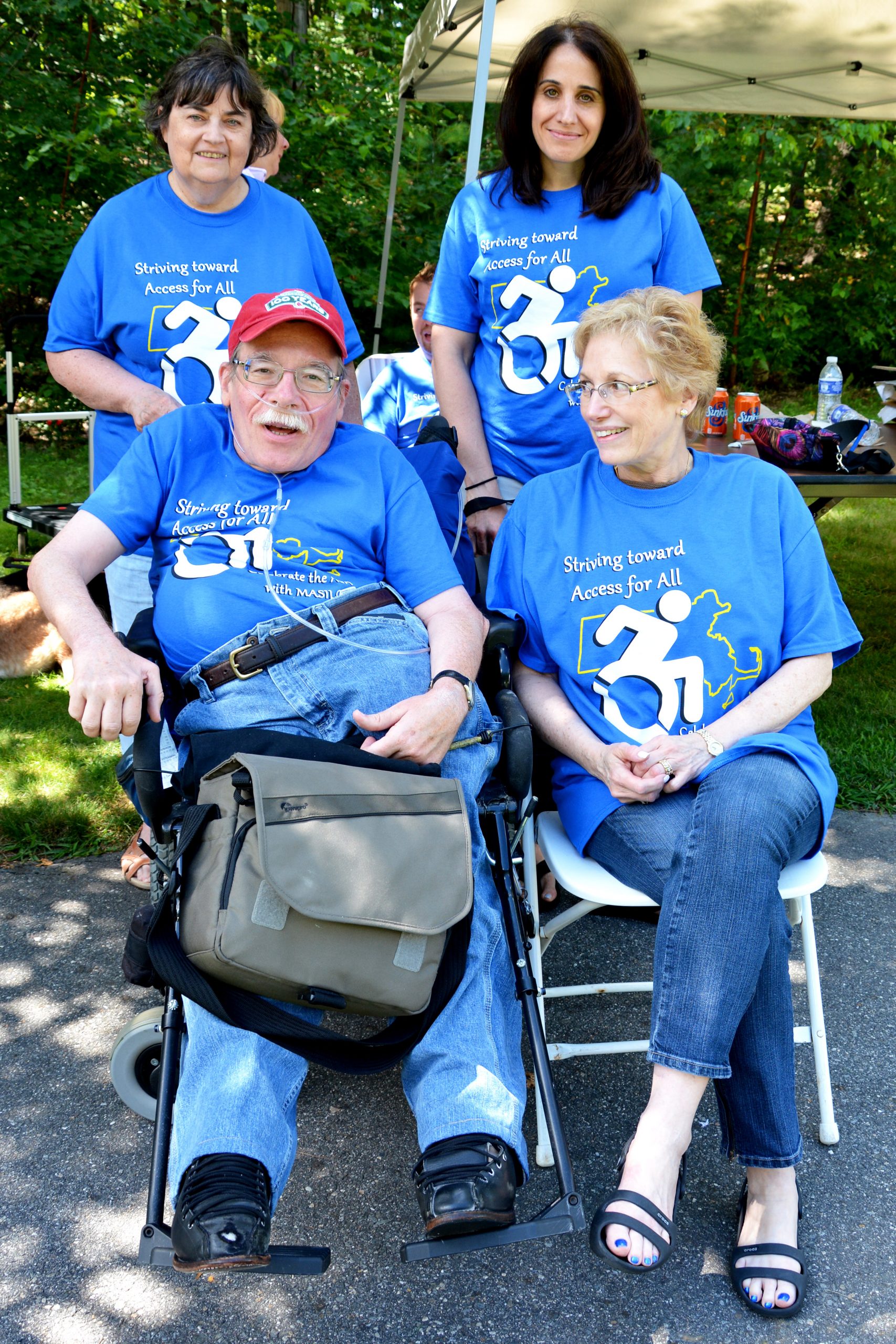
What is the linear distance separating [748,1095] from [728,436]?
2814 mm

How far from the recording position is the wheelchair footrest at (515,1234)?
5.32 feet

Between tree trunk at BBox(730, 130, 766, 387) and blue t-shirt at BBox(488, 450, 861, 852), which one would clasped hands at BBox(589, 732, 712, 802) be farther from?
tree trunk at BBox(730, 130, 766, 387)

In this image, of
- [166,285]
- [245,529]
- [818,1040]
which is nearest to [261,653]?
[245,529]

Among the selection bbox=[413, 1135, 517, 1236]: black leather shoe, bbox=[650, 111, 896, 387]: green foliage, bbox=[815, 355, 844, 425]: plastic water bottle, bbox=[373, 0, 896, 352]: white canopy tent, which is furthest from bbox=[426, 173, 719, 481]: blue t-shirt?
bbox=[650, 111, 896, 387]: green foliage

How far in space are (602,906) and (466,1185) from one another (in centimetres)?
78

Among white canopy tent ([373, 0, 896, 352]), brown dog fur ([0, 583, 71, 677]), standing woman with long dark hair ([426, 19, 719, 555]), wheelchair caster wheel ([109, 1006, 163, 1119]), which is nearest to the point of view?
wheelchair caster wheel ([109, 1006, 163, 1119])

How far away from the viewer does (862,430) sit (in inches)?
148

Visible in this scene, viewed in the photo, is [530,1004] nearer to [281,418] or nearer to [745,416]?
[281,418]

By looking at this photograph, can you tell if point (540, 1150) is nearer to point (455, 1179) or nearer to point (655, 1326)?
point (655, 1326)

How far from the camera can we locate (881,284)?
34.0ft

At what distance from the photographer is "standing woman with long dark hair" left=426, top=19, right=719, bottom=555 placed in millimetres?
2670

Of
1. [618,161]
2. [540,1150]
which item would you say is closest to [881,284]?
[618,161]

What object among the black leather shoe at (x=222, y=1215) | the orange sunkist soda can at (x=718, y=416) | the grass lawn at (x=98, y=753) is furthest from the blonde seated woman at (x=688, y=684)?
the grass lawn at (x=98, y=753)

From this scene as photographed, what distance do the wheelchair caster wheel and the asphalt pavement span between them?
0.31 feet
